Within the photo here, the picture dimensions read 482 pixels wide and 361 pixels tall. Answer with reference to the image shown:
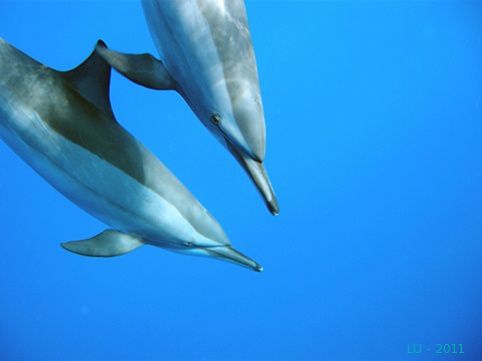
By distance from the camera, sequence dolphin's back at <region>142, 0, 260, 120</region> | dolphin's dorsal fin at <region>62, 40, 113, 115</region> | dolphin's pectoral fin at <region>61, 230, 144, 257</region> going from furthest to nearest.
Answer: dolphin's pectoral fin at <region>61, 230, 144, 257</region>, dolphin's dorsal fin at <region>62, 40, 113, 115</region>, dolphin's back at <region>142, 0, 260, 120</region>

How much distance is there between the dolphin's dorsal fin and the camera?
80.9 inches

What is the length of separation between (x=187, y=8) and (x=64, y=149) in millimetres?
919

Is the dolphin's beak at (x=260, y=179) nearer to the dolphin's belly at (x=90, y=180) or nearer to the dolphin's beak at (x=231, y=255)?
the dolphin's belly at (x=90, y=180)

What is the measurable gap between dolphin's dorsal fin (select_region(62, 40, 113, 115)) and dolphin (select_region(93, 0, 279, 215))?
1.50ft

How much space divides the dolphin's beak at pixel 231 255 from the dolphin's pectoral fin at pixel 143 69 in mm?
1058

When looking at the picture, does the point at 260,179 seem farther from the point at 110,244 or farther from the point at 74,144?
the point at 110,244

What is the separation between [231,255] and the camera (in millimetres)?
2578

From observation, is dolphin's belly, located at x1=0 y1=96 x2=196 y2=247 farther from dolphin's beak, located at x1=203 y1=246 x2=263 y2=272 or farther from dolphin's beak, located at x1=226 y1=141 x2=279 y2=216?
dolphin's beak, located at x1=226 y1=141 x2=279 y2=216

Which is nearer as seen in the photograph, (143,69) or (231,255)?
(143,69)

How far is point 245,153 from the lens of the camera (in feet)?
5.57

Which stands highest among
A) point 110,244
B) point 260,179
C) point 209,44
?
point 209,44

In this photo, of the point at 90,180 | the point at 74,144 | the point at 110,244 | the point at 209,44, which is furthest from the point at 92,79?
the point at 110,244

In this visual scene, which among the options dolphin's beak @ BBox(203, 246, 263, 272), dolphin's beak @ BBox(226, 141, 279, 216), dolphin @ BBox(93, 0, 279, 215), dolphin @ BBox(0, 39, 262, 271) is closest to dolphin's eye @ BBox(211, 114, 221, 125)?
dolphin @ BBox(93, 0, 279, 215)

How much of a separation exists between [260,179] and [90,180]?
0.93 metres
